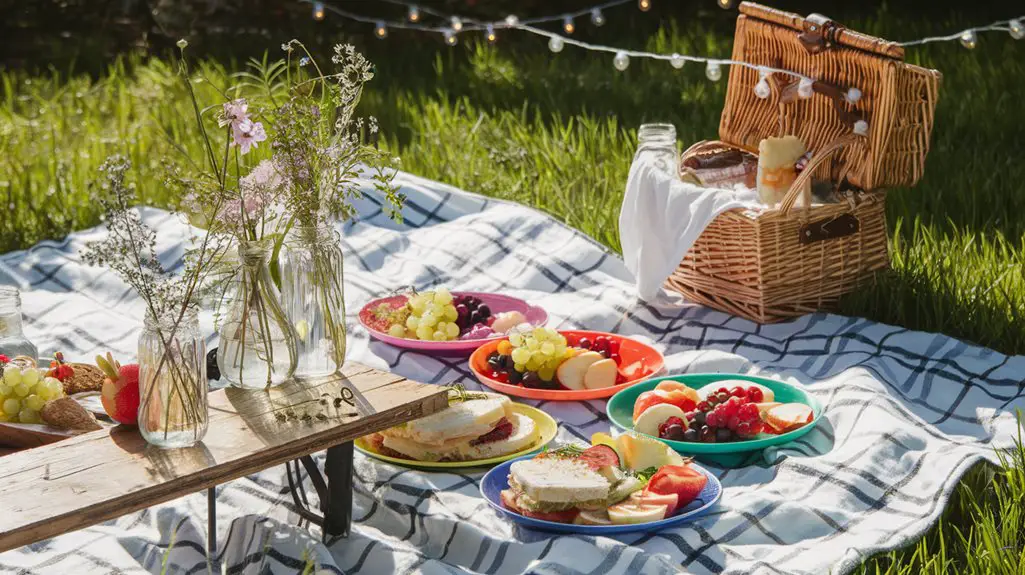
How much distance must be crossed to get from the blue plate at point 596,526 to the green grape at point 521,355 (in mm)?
463

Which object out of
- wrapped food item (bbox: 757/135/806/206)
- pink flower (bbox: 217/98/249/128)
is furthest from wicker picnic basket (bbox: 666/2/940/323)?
pink flower (bbox: 217/98/249/128)

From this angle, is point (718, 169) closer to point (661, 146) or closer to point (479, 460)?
point (661, 146)

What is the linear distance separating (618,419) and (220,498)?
0.87 meters

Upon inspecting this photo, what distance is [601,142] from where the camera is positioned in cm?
492

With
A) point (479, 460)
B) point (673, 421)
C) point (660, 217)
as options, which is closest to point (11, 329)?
point (479, 460)

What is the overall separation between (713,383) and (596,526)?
72cm

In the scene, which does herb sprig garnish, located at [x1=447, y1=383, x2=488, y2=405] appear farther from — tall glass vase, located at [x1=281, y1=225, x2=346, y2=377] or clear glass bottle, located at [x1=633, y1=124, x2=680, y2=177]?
clear glass bottle, located at [x1=633, y1=124, x2=680, y2=177]

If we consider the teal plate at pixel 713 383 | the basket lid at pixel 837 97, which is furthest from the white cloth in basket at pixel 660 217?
the teal plate at pixel 713 383

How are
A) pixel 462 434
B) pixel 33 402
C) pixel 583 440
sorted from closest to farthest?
pixel 33 402
pixel 462 434
pixel 583 440

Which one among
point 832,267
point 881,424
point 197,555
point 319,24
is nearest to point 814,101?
point 832,267

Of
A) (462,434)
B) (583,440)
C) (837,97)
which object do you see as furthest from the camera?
(837,97)

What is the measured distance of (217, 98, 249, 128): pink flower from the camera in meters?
2.02

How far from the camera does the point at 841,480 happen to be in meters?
2.51

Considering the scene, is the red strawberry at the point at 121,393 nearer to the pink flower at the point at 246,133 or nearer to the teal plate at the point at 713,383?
the pink flower at the point at 246,133
